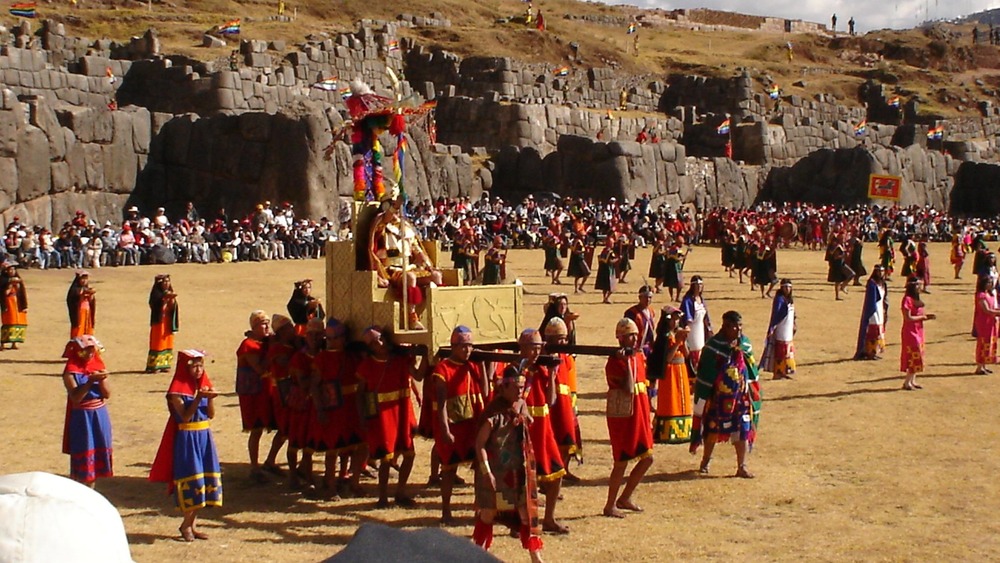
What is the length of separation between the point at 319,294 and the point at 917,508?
17.1m

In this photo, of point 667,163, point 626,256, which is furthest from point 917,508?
point 667,163

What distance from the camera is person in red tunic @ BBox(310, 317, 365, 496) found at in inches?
395

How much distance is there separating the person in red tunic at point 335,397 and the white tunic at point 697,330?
526 centimetres

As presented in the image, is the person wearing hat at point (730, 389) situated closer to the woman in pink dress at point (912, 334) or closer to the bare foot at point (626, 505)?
the bare foot at point (626, 505)

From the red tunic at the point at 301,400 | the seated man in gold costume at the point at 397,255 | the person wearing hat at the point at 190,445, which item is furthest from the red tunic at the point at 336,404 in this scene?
the person wearing hat at the point at 190,445

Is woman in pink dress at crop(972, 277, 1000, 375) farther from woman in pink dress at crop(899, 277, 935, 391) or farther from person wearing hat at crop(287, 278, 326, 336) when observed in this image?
person wearing hat at crop(287, 278, 326, 336)

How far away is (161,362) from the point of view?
16.4 meters

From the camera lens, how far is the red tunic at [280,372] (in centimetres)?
1061

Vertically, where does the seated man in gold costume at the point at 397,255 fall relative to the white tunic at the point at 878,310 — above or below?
above

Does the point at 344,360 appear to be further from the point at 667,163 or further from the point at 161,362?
the point at 667,163

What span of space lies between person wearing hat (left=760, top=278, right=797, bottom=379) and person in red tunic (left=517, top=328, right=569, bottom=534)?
765cm

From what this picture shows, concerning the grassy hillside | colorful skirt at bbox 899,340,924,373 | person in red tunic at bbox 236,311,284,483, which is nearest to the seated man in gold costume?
person in red tunic at bbox 236,311,284,483

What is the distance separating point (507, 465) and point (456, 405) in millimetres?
1116

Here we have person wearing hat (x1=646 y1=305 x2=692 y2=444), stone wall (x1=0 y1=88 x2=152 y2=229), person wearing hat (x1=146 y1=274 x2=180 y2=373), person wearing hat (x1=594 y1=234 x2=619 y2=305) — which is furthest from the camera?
stone wall (x1=0 y1=88 x2=152 y2=229)
